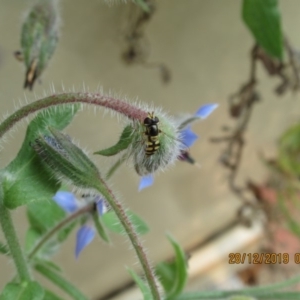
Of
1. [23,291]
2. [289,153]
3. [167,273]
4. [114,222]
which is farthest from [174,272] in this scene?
[289,153]

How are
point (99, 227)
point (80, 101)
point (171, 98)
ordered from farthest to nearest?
point (171, 98)
point (99, 227)
point (80, 101)

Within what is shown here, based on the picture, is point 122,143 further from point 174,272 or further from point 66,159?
point 174,272

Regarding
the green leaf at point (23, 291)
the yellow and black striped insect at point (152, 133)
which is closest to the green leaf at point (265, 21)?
the yellow and black striped insect at point (152, 133)

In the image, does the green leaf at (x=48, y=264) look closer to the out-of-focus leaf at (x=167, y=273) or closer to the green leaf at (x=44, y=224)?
the green leaf at (x=44, y=224)

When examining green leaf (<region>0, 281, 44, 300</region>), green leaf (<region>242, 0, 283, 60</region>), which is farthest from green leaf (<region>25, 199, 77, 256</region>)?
green leaf (<region>242, 0, 283, 60</region>)

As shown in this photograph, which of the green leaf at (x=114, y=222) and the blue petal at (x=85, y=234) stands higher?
the green leaf at (x=114, y=222)

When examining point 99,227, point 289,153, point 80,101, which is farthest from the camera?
point 289,153

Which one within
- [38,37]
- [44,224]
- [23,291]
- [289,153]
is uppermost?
[289,153]

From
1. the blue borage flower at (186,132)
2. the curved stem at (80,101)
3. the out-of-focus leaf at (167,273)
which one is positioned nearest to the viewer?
the curved stem at (80,101)
